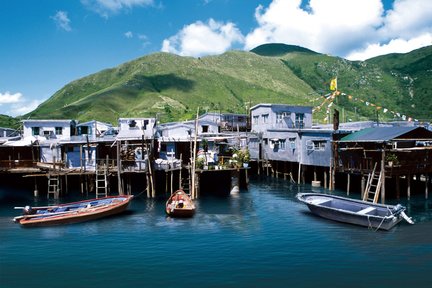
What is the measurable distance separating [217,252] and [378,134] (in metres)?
25.0

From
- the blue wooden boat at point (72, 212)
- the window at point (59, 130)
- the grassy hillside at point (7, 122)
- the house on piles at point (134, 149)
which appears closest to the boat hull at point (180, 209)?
the blue wooden boat at point (72, 212)

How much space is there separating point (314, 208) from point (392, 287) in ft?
46.8

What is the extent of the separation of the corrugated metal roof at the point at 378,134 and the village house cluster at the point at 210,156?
92 millimetres

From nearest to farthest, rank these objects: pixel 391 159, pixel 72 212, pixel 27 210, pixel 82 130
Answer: pixel 27 210
pixel 72 212
pixel 391 159
pixel 82 130

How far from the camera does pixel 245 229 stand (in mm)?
29031

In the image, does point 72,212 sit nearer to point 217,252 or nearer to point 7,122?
point 217,252

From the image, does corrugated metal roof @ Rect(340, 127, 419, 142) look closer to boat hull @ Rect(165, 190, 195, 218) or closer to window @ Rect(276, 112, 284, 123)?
window @ Rect(276, 112, 284, 123)

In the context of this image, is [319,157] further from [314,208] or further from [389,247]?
[389,247]

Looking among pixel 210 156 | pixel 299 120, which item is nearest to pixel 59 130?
pixel 210 156

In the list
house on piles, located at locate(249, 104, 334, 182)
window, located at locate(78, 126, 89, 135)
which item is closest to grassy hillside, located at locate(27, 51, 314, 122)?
window, located at locate(78, 126, 89, 135)

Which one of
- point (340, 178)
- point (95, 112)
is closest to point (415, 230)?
point (340, 178)

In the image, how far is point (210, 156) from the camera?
4528 cm

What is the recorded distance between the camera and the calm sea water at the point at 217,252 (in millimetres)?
19734

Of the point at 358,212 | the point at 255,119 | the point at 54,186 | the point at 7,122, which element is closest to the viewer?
the point at 358,212
